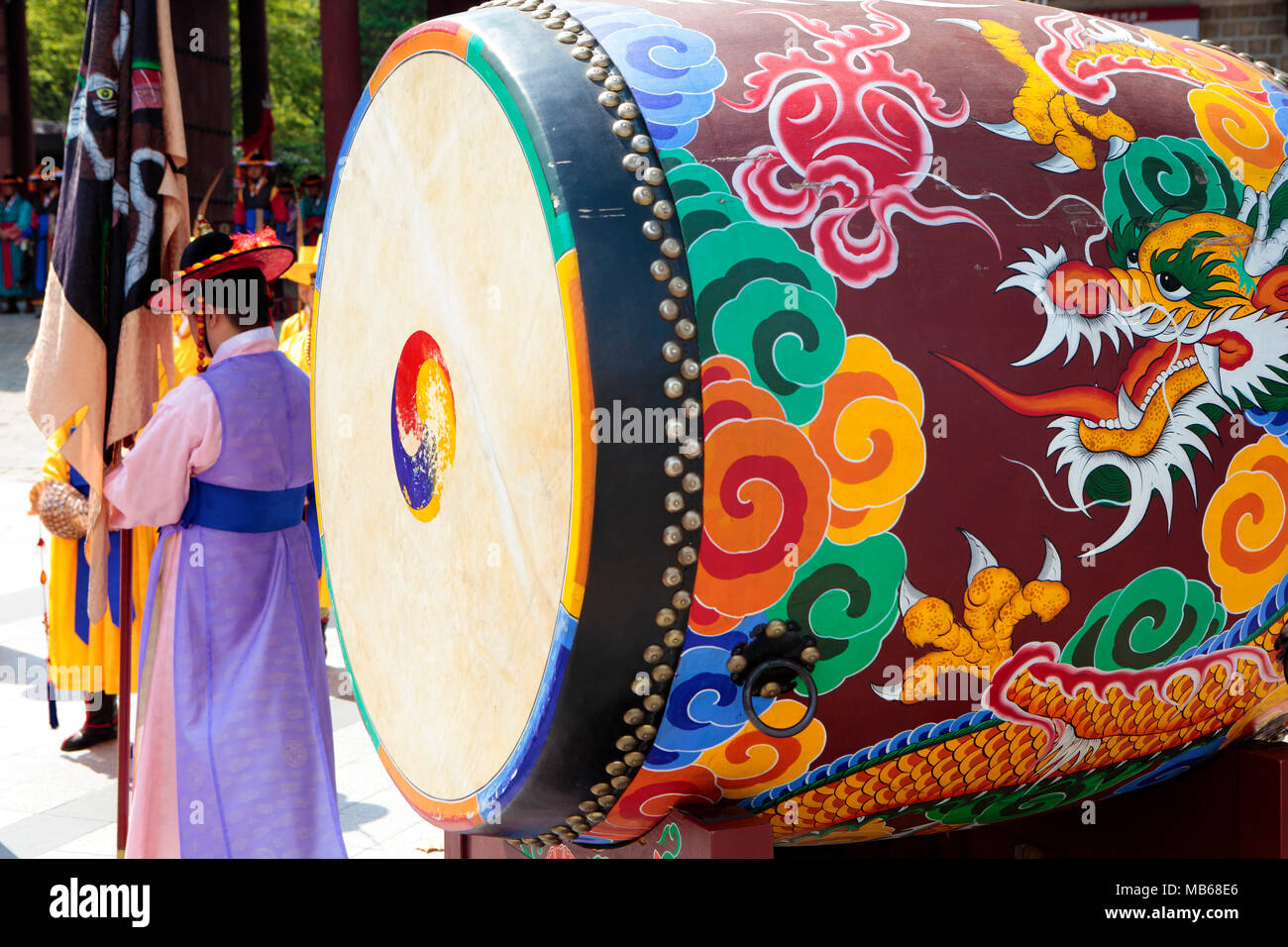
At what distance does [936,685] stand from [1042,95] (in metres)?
0.71

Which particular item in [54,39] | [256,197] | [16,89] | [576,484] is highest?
[54,39]

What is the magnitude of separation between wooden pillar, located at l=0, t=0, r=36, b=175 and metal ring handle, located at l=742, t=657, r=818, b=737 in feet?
62.2

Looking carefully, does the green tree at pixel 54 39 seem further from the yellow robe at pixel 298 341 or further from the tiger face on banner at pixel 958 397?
the tiger face on banner at pixel 958 397

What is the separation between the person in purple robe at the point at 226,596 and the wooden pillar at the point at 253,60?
1648cm

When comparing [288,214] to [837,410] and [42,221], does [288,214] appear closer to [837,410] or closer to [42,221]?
[42,221]

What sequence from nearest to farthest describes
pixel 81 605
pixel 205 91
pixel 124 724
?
pixel 124 724 < pixel 81 605 < pixel 205 91

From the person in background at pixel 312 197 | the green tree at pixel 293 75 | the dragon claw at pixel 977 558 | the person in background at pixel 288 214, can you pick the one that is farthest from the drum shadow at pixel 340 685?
the green tree at pixel 293 75

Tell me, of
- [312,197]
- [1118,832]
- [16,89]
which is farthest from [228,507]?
[16,89]

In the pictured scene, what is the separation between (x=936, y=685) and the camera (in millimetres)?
1524

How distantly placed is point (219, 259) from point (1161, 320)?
1.84 meters

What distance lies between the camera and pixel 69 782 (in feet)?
11.8

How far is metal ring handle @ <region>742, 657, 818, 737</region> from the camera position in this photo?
1.43 m

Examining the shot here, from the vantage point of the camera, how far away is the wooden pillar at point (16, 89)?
58.2 ft

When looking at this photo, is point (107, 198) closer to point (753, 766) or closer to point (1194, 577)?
point (753, 766)
